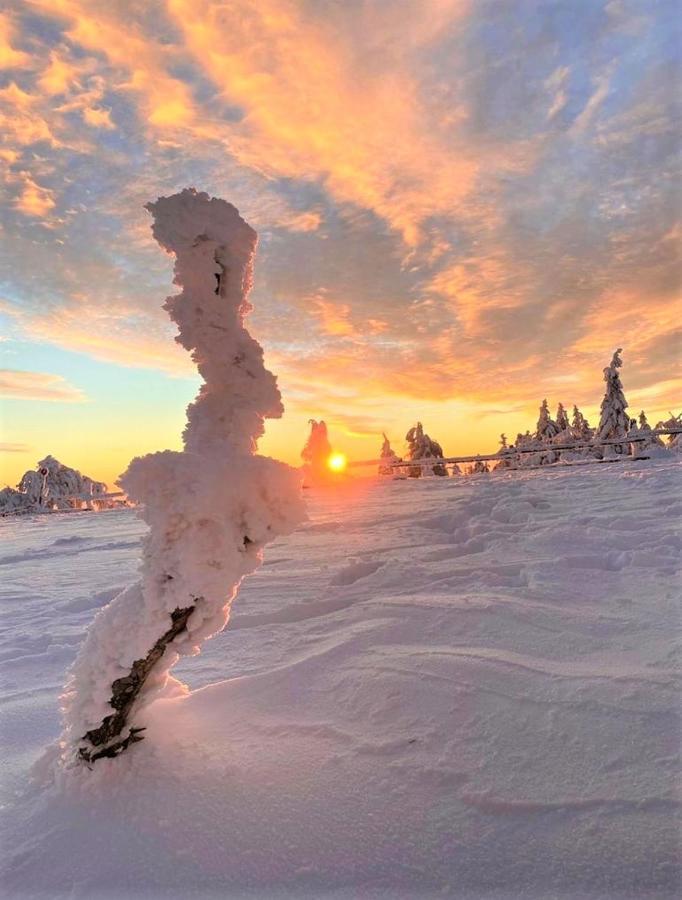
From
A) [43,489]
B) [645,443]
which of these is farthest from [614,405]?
[43,489]

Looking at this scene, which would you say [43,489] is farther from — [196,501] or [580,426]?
[580,426]

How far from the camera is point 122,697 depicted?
6.75 ft

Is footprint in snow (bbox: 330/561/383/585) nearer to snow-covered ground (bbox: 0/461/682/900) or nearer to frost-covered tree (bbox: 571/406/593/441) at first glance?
snow-covered ground (bbox: 0/461/682/900)

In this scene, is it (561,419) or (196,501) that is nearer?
(196,501)

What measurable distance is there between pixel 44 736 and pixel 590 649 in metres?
2.71

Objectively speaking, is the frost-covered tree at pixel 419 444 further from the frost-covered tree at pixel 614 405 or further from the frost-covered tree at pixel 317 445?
the frost-covered tree at pixel 614 405

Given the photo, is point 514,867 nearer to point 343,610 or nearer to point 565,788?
point 565,788

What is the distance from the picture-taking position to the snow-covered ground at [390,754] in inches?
59.6

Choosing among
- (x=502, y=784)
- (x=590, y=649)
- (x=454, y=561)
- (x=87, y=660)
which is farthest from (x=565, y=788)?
(x=454, y=561)

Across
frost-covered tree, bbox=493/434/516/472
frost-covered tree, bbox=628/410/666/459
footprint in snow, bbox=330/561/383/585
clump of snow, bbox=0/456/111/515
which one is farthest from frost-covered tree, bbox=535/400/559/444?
footprint in snow, bbox=330/561/383/585

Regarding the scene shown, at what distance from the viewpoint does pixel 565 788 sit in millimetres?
1704

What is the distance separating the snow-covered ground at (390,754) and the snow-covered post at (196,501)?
31cm

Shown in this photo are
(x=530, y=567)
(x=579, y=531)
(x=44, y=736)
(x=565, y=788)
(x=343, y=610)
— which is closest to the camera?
(x=565, y=788)

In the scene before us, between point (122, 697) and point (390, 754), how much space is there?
3.53 feet
